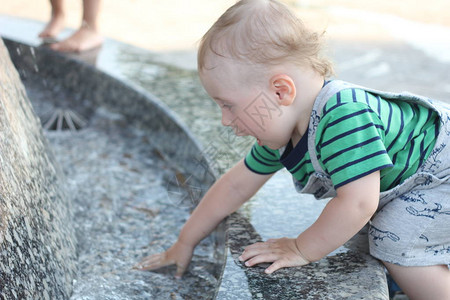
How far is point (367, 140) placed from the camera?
1.60 metres

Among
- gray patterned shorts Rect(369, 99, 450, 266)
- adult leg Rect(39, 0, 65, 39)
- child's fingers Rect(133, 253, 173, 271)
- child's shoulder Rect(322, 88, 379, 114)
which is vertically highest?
child's shoulder Rect(322, 88, 379, 114)

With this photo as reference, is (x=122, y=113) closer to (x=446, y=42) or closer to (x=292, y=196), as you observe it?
(x=292, y=196)

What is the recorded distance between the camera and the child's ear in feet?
5.39

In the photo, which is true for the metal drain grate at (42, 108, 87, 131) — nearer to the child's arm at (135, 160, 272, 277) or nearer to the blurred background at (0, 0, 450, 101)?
the blurred background at (0, 0, 450, 101)

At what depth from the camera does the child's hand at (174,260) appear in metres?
2.08

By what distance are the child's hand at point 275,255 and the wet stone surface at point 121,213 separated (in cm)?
30

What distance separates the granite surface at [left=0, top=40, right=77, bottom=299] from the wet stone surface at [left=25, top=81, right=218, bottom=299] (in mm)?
116

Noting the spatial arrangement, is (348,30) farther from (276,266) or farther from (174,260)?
(276,266)

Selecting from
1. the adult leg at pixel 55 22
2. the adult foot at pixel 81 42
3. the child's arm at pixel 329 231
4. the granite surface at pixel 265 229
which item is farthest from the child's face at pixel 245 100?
the adult leg at pixel 55 22

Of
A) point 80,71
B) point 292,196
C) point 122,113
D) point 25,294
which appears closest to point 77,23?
point 80,71

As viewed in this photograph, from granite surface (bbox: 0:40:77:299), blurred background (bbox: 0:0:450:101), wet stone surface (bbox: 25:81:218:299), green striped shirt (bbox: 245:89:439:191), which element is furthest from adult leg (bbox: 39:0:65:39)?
green striped shirt (bbox: 245:89:439:191)

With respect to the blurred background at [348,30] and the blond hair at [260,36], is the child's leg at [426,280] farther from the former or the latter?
the blurred background at [348,30]

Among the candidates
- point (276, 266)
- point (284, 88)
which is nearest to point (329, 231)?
point (276, 266)

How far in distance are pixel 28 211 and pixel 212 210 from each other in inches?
23.9
